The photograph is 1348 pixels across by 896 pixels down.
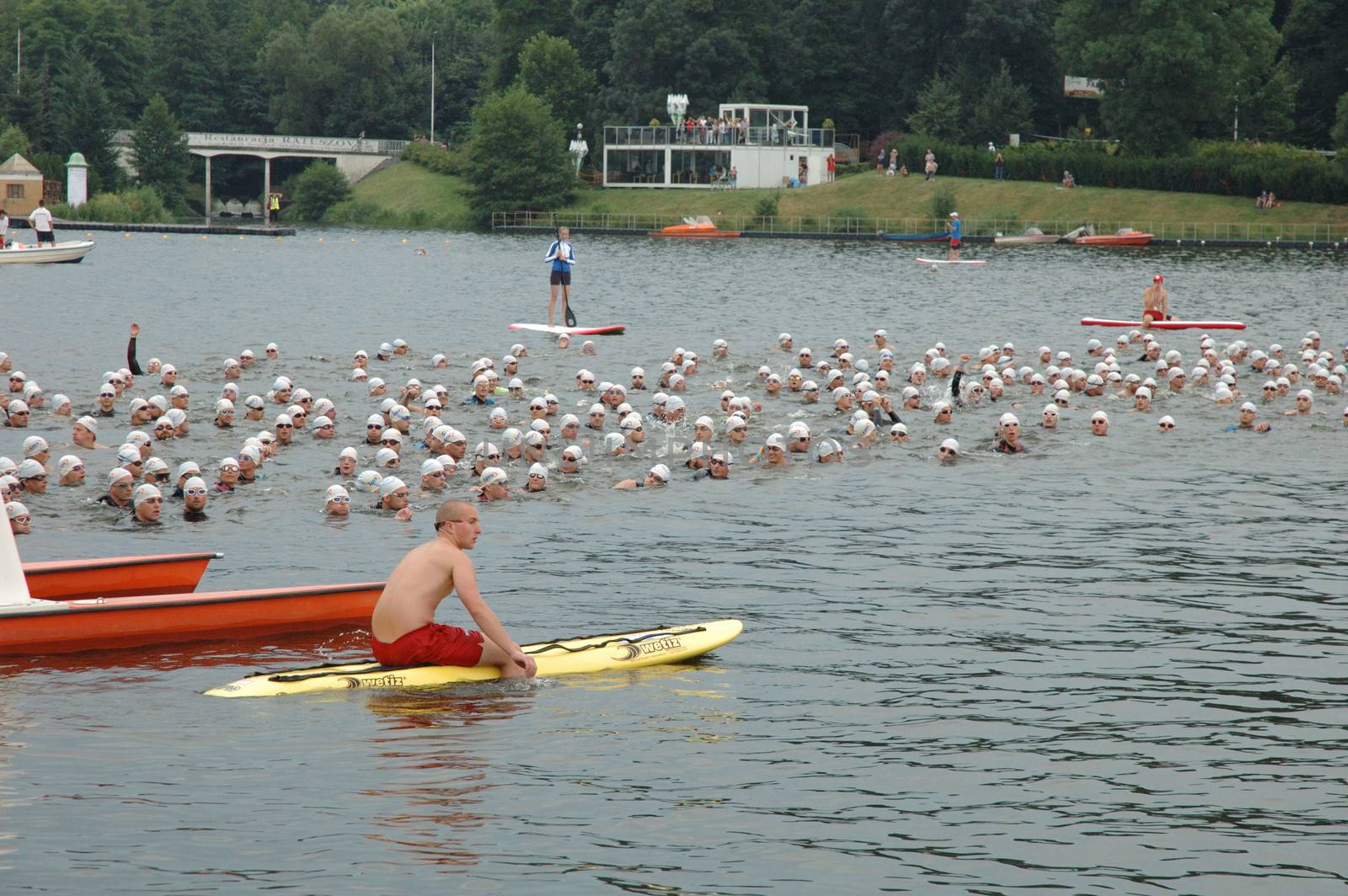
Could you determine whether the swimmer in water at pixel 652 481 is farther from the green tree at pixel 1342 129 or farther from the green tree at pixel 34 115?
the green tree at pixel 34 115

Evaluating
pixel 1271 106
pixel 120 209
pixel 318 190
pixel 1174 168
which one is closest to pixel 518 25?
pixel 318 190

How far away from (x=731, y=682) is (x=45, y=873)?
23.4 feet

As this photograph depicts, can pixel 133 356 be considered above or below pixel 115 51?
below

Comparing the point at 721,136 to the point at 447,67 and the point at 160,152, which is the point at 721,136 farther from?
the point at 160,152

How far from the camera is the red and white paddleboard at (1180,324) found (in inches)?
1860

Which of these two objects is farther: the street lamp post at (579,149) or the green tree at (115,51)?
the green tree at (115,51)

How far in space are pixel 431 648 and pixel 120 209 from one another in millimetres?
102524

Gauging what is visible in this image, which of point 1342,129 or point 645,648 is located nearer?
point 645,648

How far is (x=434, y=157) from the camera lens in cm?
13062

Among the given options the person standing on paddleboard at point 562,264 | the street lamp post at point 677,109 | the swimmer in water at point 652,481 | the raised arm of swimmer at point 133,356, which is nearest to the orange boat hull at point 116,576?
the swimmer in water at point 652,481

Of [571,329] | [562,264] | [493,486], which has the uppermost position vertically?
[562,264]

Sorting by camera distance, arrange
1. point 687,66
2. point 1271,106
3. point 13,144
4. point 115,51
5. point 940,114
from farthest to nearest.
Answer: point 115,51 < point 687,66 < point 13,144 < point 940,114 < point 1271,106

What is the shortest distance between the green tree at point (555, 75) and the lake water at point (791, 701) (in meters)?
93.4

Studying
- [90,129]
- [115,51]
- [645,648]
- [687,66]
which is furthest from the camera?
[115,51]
